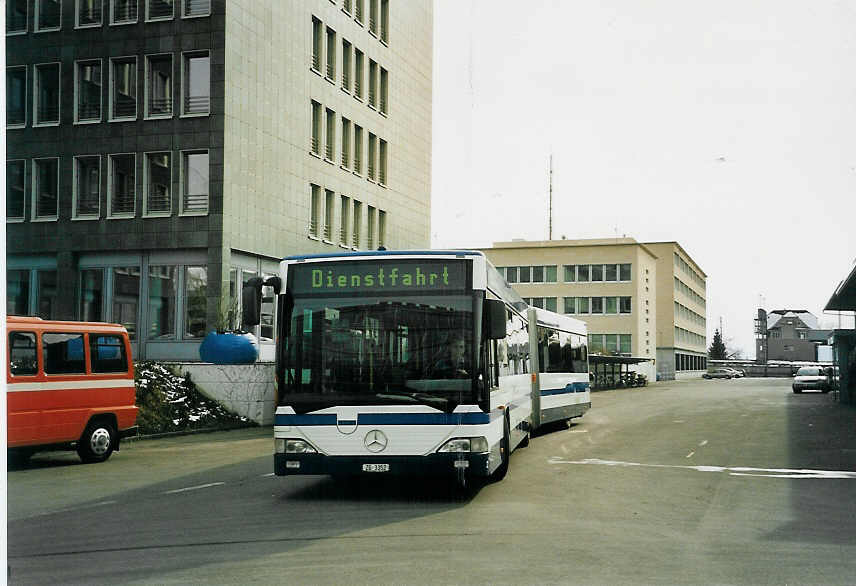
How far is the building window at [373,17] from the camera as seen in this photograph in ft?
148

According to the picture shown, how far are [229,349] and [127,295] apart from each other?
6.95m

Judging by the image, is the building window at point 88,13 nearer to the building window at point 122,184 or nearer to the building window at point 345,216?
the building window at point 122,184

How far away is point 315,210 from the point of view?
39781 millimetres

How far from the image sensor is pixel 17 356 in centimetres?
1552

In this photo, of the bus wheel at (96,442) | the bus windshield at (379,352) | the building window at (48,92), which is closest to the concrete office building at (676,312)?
the building window at (48,92)

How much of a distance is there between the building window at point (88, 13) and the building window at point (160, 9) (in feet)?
5.18

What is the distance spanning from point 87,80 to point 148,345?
964 centimetres

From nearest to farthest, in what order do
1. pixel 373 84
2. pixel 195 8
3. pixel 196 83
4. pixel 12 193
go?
1. pixel 12 193
2. pixel 195 8
3. pixel 196 83
4. pixel 373 84

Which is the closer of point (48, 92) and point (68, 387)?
point (68, 387)

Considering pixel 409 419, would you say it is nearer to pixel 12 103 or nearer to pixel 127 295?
pixel 12 103

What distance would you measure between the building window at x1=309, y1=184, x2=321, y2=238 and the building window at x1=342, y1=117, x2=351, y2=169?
302 centimetres

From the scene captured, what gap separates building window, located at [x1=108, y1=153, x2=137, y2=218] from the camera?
113 ft

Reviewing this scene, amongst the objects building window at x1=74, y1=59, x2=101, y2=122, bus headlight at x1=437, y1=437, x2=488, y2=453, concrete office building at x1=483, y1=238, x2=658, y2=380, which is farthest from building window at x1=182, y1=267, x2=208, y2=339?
concrete office building at x1=483, y1=238, x2=658, y2=380

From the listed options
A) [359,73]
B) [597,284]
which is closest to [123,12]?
[359,73]
